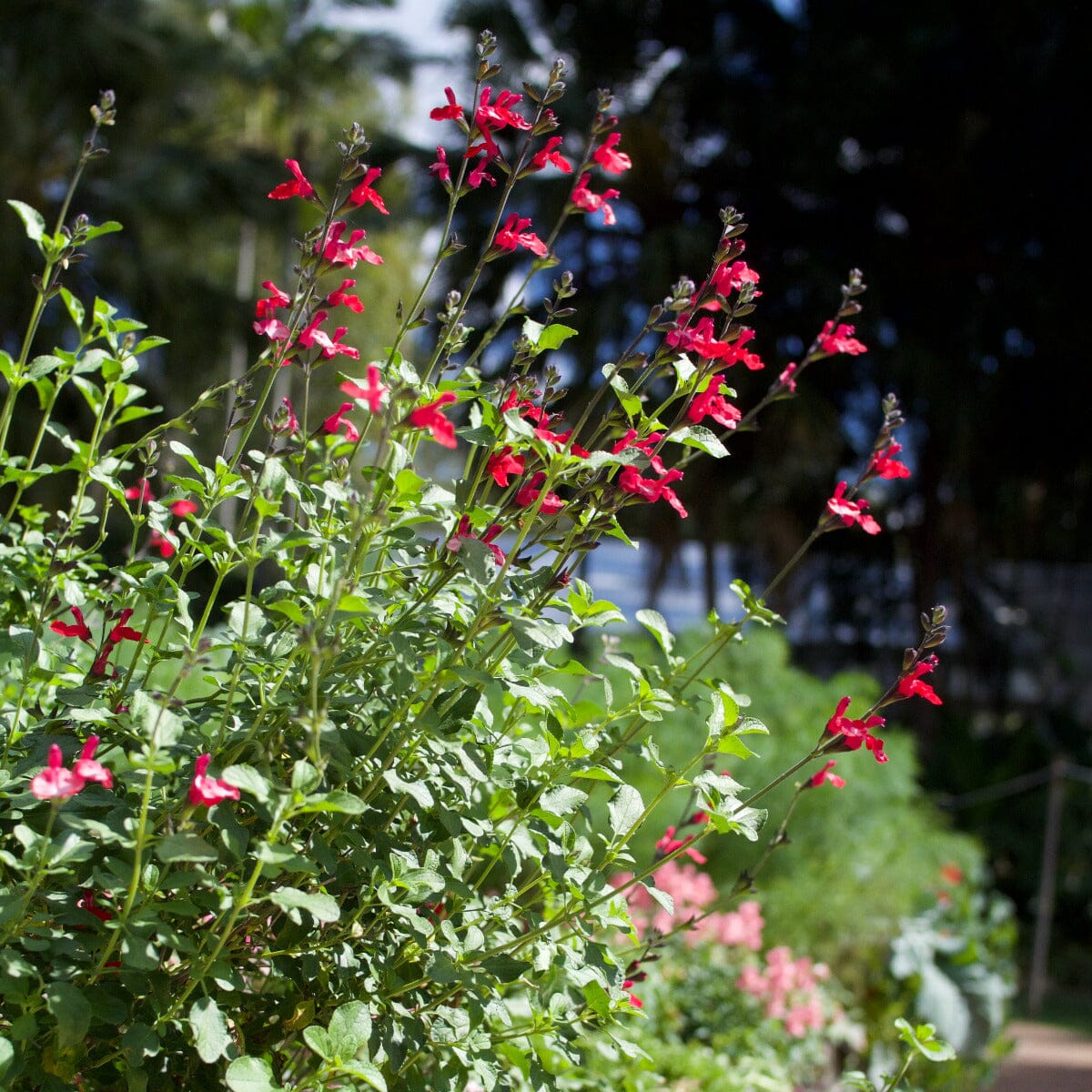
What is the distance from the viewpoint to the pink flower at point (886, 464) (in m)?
1.03

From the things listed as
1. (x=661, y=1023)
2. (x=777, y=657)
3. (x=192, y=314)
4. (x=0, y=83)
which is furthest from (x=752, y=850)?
(x=0, y=83)

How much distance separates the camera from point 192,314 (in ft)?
29.9

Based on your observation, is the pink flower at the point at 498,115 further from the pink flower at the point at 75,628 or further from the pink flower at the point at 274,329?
the pink flower at the point at 75,628

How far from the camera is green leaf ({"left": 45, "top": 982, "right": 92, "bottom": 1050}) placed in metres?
0.74

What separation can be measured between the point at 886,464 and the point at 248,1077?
0.76 meters

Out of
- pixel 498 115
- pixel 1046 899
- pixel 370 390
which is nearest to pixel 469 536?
pixel 370 390

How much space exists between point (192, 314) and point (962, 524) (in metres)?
6.81

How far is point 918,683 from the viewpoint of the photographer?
3.24 feet

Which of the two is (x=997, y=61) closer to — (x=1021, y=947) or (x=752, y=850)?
(x=1021, y=947)

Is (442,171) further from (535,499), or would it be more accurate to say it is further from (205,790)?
(205,790)

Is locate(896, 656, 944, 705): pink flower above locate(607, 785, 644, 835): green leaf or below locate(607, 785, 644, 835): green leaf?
above

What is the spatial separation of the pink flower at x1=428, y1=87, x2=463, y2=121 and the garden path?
4.29 metres

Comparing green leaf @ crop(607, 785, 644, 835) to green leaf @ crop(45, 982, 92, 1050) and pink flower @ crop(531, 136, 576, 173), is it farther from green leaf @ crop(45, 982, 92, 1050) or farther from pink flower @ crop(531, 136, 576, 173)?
pink flower @ crop(531, 136, 576, 173)

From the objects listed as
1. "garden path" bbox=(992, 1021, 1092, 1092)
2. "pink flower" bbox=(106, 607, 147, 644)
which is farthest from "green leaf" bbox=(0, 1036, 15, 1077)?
"garden path" bbox=(992, 1021, 1092, 1092)
